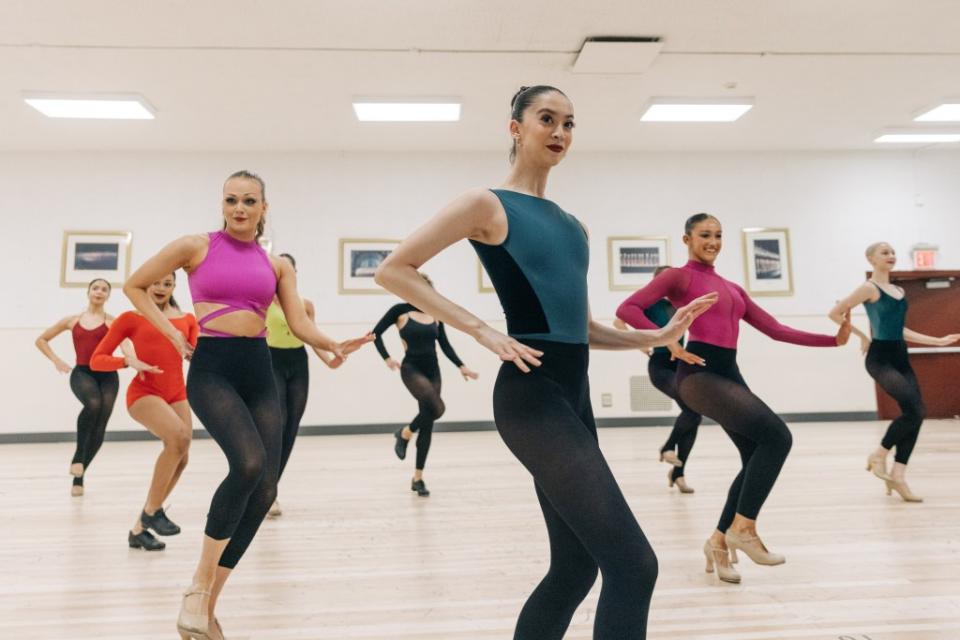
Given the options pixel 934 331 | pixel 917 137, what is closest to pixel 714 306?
pixel 917 137

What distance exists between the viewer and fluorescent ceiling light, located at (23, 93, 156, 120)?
6.79m

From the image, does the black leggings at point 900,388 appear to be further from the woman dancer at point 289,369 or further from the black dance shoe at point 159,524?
the black dance shoe at point 159,524

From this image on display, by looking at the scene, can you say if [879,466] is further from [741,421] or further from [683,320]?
[683,320]

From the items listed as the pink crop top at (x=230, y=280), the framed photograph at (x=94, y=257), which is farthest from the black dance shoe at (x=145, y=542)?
the framed photograph at (x=94, y=257)

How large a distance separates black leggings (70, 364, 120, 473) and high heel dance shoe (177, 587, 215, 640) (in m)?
3.54

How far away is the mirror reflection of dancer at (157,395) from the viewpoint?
10.7 ft

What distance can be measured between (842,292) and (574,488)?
9.17m

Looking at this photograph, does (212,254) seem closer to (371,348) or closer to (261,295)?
(261,295)

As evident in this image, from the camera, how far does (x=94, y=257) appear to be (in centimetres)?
838

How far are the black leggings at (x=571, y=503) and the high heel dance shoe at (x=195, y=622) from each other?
3.65ft

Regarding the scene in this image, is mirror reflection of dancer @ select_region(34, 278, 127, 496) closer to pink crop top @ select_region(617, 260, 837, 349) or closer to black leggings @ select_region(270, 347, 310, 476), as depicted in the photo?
black leggings @ select_region(270, 347, 310, 476)

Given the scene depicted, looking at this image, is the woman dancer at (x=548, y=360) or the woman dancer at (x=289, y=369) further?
the woman dancer at (x=289, y=369)

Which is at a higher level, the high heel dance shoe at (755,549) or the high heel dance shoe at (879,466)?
the high heel dance shoe at (879,466)

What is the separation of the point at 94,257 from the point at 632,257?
7149 millimetres
